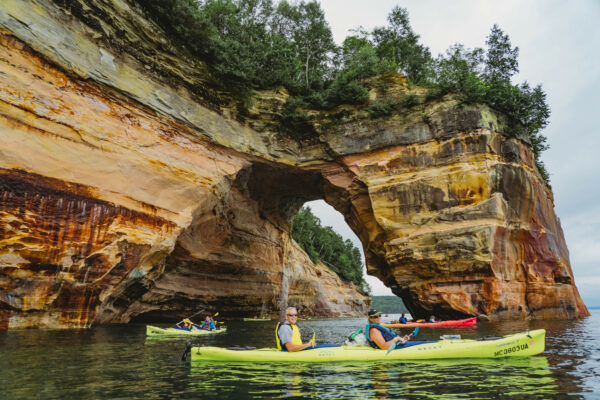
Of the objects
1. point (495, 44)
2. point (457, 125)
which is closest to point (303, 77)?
point (457, 125)

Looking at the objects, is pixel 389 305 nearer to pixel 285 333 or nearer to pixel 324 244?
pixel 324 244

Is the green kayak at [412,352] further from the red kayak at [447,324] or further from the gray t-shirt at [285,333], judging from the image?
the red kayak at [447,324]

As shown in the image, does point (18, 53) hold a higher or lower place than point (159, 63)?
lower

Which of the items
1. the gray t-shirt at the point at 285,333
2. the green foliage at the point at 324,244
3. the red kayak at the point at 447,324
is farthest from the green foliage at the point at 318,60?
the green foliage at the point at 324,244

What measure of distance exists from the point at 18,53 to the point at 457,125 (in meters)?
20.6

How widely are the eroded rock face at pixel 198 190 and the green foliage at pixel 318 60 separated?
1179 mm

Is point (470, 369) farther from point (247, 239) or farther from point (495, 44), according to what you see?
point (495, 44)

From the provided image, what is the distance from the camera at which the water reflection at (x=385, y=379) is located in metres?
5.48

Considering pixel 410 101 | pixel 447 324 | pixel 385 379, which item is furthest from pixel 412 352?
pixel 410 101

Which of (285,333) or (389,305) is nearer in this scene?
(285,333)

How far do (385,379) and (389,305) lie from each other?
501ft

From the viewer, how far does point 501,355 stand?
8547 mm

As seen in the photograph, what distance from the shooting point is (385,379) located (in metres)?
6.50

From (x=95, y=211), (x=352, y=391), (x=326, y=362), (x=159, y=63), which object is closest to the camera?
(x=352, y=391)
